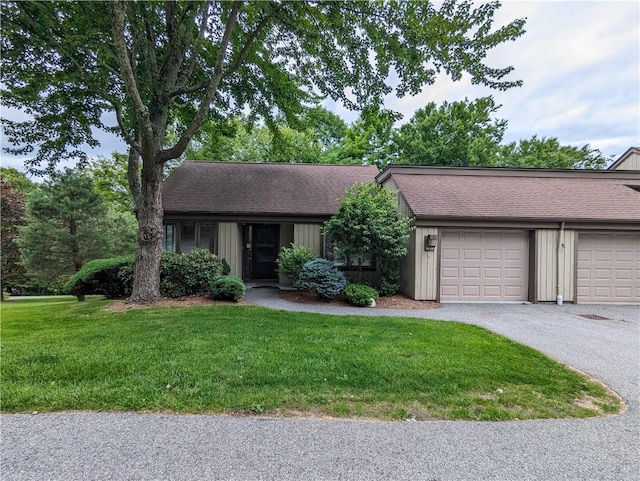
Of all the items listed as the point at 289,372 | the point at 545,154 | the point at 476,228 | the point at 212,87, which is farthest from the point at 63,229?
the point at 545,154

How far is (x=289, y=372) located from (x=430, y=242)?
6291 millimetres

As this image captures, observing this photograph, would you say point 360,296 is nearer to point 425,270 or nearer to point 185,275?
point 425,270

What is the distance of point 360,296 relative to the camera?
8195 millimetres

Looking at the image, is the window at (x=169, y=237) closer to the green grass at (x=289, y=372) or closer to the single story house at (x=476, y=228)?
the single story house at (x=476, y=228)

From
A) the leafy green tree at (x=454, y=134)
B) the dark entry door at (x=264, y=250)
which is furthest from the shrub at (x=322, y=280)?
the leafy green tree at (x=454, y=134)

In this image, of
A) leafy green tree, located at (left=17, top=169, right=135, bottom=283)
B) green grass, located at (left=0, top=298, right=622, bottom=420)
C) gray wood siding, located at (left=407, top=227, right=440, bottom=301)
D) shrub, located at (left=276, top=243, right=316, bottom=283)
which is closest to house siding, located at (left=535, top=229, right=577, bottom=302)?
gray wood siding, located at (left=407, top=227, right=440, bottom=301)

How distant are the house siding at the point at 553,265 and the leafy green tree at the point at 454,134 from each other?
42.7 feet

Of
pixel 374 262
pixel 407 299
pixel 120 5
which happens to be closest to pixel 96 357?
pixel 120 5

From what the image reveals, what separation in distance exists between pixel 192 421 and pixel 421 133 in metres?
22.9

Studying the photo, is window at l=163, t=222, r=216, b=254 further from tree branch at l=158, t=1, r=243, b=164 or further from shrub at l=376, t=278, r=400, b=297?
shrub at l=376, t=278, r=400, b=297

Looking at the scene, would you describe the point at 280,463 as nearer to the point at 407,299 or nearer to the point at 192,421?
the point at 192,421

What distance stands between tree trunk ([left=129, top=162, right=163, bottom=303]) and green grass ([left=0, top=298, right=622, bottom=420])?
2.16 metres

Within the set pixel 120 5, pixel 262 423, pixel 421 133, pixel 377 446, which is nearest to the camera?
pixel 377 446

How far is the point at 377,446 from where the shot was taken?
8.17ft
